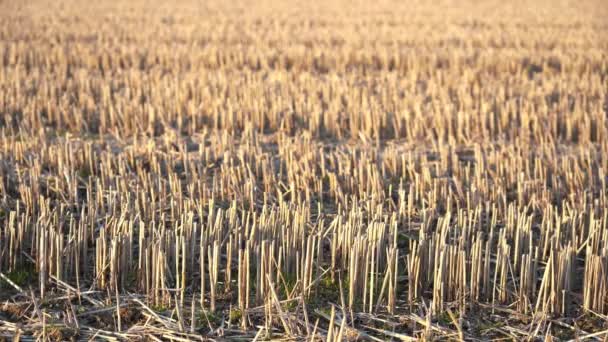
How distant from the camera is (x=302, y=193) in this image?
5098 mm

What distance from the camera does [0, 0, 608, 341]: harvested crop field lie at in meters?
3.34

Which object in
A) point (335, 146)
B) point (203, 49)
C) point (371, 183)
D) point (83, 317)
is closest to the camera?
point (83, 317)

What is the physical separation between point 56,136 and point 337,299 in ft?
13.4

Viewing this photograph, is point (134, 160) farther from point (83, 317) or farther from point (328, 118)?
point (83, 317)

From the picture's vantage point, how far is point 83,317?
3281 mm

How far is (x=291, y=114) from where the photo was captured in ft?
23.4

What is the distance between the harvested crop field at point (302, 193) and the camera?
10.9 feet

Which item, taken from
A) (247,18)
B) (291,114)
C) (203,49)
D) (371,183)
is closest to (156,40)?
(203,49)

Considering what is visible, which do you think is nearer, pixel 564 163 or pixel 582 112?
pixel 564 163

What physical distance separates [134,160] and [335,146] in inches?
70.2

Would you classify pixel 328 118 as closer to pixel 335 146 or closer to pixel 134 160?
pixel 335 146

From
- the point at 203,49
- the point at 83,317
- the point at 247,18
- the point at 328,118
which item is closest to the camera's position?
the point at 83,317

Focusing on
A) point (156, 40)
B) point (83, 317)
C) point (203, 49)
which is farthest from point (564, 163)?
point (156, 40)

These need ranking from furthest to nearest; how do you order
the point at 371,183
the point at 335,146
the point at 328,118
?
the point at 328,118
the point at 335,146
the point at 371,183
